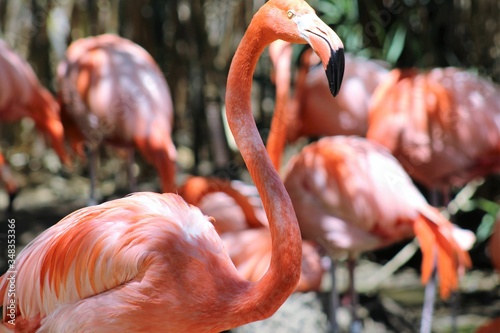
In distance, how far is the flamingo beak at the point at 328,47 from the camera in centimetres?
179

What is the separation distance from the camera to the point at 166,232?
2.12 meters

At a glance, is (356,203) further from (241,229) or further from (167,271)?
(167,271)

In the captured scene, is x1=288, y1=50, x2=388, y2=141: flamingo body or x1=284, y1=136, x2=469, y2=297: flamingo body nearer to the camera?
x1=284, y1=136, x2=469, y2=297: flamingo body

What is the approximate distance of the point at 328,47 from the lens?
5.94 feet

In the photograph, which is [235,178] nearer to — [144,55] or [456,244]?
[144,55]

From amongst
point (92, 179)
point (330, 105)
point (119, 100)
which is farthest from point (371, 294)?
point (119, 100)

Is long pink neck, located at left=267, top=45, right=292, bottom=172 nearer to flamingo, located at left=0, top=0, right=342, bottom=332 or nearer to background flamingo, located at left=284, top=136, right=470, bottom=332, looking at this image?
background flamingo, located at left=284, top=136, right=470, bottom=332

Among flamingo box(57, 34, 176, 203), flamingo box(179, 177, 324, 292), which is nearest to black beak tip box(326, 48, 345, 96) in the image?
flamingo box(179, 177, 324, 292)

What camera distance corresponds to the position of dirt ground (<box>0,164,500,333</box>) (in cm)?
393

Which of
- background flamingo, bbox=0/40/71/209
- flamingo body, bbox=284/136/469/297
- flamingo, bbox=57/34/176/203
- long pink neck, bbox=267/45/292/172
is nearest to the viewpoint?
flamingo body, bbox=284/136/469/297

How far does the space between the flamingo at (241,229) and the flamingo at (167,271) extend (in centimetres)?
110

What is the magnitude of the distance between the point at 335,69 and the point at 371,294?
9.54 feet

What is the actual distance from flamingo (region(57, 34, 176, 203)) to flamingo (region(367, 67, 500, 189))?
100 cm

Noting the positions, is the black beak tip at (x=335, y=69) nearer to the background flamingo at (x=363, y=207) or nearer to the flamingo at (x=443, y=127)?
the background flamingo at (x=363, y=207)
